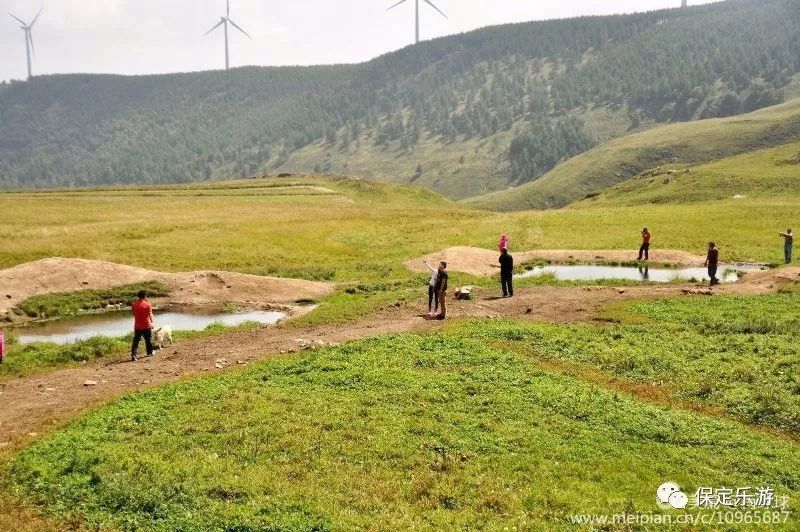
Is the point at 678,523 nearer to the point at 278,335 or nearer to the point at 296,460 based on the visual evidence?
the point at 296,460

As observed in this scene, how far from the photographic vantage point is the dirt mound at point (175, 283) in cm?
4284

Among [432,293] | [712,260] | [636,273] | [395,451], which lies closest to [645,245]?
[636,273]

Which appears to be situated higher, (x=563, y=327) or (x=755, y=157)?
(x=755, y=157)

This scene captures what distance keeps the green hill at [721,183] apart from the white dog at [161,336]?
95.6 meters

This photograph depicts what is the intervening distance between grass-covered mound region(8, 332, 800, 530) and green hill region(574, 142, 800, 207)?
94871mm

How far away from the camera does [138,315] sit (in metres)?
28.7

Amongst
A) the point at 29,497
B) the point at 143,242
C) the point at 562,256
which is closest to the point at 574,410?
the point at 29,497

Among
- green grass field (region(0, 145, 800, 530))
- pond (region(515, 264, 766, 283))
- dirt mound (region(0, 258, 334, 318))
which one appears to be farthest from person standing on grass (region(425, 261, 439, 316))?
pond (region(515, 264, 766, 283))

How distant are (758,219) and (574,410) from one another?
6326cm

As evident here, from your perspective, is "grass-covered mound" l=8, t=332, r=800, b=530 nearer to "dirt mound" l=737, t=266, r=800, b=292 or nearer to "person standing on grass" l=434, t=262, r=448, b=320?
"person standing on grass" l=434, t=262, r=448, b=320

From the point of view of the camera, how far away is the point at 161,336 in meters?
31.0

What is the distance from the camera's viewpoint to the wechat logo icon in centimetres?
1502

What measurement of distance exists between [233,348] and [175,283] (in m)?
17.8

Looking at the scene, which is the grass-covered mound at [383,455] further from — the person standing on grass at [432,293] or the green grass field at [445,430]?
the person standing on grass at [432,293]
